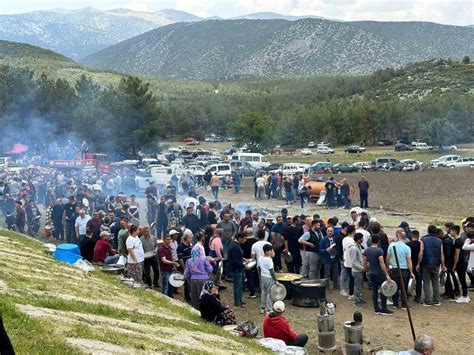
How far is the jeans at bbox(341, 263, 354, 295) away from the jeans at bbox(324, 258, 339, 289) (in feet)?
1.73

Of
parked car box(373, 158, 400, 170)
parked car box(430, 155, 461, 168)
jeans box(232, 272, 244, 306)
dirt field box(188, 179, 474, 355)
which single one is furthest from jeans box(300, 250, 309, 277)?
parked car box(430, 155, 461, 168)

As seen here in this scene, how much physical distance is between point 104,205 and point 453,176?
2912cm

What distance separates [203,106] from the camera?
372 feet

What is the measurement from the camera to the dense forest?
6031 centimetres

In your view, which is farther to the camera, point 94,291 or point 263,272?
point 263,272

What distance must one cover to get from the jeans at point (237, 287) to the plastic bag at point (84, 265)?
305 cm

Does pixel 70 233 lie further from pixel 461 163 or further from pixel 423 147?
pixel 423 147

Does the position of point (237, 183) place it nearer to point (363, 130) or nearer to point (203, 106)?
point (363, 130)

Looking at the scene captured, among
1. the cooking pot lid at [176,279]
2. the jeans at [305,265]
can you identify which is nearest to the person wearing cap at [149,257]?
the cooking pot lid at [176,279]

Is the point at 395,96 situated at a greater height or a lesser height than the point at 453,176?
greater

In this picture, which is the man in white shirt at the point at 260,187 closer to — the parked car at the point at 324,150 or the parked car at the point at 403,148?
the parked car at the point at 403,148

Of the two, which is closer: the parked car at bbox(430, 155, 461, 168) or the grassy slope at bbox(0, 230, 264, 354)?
the grassy slope at bbox(0, 230, 264, 354)

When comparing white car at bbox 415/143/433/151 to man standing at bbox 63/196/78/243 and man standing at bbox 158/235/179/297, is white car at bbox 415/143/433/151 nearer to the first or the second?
man standing at bbox 63/196/78/243

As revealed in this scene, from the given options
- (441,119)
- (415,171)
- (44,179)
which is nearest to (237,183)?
(44,179)
